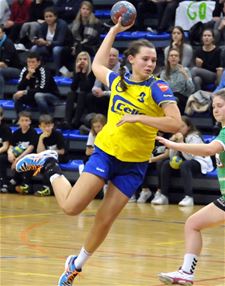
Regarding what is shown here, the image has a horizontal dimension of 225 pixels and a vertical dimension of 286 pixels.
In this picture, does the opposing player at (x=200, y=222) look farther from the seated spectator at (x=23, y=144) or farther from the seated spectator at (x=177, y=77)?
the seated spectator at (x=23, y=144)

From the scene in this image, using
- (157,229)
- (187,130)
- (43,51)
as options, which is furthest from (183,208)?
(43,51)

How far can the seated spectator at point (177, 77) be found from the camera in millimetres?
15547

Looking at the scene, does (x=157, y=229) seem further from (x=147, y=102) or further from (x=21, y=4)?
(x=21, y=4)

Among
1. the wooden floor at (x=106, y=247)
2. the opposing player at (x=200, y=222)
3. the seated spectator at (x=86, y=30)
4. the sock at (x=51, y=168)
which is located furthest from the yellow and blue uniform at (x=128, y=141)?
the seated spectator at (x=86, y=30)

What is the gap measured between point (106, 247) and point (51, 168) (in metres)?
2.42

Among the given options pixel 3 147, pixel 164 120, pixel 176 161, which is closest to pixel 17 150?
pixel 3 147

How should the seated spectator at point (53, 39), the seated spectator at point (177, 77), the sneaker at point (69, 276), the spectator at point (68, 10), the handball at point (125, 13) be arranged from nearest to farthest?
the sneaker at point (69, 276) < the handball at point (125, 13) < the seated spectator at point (177, 77) < the seated spectator at point (53, 39) < the spectator at point (68, 10)

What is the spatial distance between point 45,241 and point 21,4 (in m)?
A: 10.7

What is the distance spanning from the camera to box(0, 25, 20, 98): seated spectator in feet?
62.1

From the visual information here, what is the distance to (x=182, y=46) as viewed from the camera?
635 inches

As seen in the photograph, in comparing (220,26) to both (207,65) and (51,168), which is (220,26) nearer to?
(207,65)

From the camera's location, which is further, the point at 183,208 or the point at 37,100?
the point at 37,100

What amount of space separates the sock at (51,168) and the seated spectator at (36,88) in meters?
9.50

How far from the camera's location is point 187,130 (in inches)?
572
